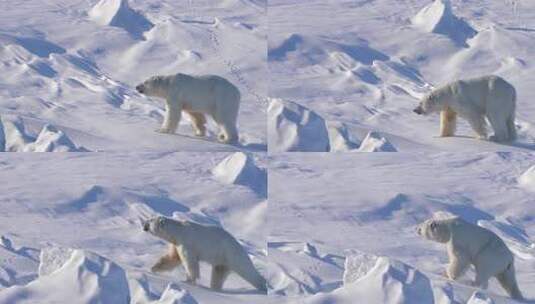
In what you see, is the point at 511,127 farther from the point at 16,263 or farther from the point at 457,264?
the point at 16,263

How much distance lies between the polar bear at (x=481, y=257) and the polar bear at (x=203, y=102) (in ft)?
10.7

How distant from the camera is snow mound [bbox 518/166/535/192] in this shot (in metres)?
23.6

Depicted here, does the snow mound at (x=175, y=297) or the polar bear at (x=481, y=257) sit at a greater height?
the snow mound at (x=175, y=297)

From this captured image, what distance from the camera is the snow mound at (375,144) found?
75.6 feet

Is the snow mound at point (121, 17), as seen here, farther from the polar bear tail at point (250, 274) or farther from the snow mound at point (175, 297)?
the snow mound at point (175, 297)

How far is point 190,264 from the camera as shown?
17531 mm

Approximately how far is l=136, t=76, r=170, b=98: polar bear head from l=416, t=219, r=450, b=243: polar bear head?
373 cm

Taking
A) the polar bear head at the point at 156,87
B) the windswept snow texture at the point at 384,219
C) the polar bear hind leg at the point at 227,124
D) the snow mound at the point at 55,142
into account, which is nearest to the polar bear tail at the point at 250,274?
the windswept snow texture at the point at 384,219

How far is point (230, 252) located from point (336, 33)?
33.5ft

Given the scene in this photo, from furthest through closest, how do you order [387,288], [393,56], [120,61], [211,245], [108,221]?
[393,56]
[120,61]
[108,221]
[211,245]
[387,288]

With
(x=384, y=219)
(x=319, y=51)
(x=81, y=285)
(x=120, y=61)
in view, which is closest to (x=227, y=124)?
(x=384, y=219)

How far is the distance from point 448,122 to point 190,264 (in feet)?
15.4

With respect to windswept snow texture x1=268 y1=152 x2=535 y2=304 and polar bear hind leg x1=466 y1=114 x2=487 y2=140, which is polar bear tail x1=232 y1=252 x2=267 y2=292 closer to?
windswept snow texture x1=268 y1=152 x2=535 y2=304

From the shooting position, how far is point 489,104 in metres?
20.3
